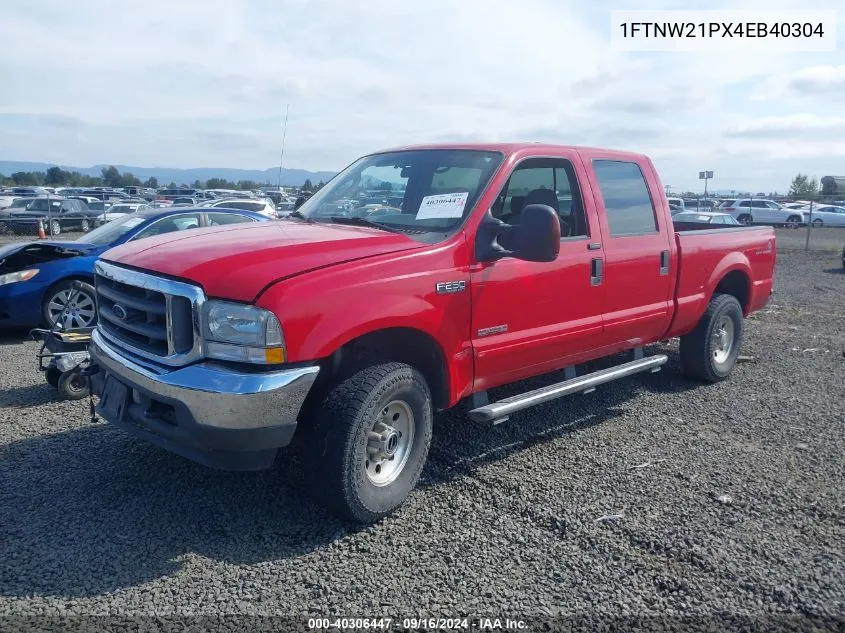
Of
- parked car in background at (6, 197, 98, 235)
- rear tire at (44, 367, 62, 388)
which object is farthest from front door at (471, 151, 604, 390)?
parked car in background at (6, 197, 98, 235)

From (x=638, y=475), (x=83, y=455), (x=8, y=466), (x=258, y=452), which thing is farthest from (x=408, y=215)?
(x=8, y=466)

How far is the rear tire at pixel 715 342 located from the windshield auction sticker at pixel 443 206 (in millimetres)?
3230

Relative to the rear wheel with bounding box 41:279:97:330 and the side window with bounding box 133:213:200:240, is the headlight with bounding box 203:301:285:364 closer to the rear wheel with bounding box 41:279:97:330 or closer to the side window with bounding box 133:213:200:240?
the rear wheel with bounding box 41:279:97:330

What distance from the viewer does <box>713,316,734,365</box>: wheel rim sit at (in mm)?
6723

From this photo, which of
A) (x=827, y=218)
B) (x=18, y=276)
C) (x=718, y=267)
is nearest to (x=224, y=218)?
(x=18, y=276)

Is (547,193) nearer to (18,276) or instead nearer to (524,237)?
(524,237)

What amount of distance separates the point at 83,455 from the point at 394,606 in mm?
2579

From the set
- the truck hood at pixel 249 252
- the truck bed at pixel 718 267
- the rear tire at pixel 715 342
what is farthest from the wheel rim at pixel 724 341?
the truck hood at pixel 249 252

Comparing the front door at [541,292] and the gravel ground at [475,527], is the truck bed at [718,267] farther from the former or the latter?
the front door at [541,292]

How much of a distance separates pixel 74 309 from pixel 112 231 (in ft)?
4.35

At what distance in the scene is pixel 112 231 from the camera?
859 cm

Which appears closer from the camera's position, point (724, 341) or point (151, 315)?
point (151, 315)

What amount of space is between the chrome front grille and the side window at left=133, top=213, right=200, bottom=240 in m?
4.40

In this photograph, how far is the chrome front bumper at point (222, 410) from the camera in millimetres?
3246
